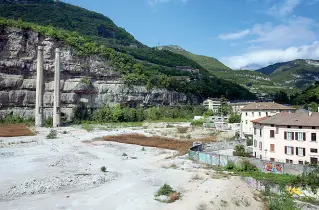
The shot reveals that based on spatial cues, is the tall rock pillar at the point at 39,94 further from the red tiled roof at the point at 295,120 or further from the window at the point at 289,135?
the window at the point at 289,135

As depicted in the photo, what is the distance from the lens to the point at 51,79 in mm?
94750

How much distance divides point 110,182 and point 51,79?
76.1 metres

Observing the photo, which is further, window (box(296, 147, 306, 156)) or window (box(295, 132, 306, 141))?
window (box(295, 132, 306, 141))

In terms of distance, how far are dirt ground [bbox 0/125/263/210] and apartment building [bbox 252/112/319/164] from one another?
27.2 ft

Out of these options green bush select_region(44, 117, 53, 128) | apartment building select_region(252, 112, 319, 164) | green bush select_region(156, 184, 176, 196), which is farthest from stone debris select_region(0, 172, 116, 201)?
green bush select_region(44, 117, 53, 128)

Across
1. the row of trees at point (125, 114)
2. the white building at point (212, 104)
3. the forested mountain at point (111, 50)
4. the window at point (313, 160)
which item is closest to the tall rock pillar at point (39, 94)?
the row of trees at point (125, 114)

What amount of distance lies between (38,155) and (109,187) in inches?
768

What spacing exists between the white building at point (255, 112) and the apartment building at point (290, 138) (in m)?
17.0

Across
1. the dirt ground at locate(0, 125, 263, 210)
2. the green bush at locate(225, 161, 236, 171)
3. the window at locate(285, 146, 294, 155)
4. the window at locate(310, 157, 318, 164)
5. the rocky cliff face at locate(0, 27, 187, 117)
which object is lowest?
the dirt ground at locate(0, 125, 263, 210)

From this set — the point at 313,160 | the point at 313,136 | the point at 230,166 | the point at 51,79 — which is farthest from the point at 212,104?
the point at 313,160

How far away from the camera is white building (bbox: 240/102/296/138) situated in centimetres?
5219

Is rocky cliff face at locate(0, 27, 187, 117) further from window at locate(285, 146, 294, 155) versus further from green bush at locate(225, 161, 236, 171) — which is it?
window at locate(285, 146, 294, 155)

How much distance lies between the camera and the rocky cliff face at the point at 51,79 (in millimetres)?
88188

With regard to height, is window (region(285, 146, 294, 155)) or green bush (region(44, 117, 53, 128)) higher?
green bush (region(44, 117, 53, 128))
